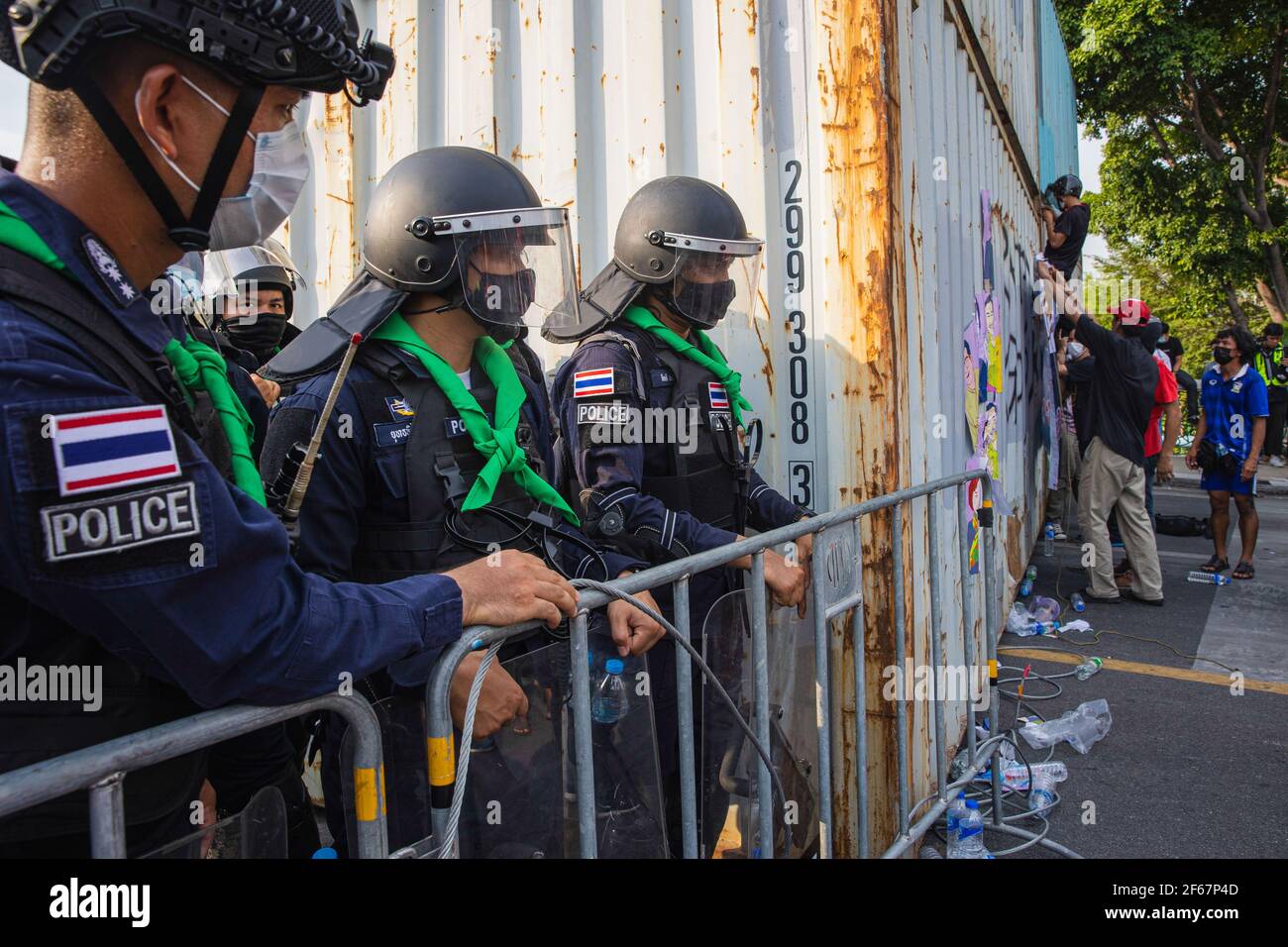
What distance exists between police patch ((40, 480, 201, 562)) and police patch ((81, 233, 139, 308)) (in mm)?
284

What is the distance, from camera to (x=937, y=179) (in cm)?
366

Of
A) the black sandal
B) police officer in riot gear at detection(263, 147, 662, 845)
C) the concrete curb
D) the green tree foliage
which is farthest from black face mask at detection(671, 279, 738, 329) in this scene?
the green tree foliage

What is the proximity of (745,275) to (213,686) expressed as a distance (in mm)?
2266

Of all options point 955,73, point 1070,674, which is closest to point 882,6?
point 955,73

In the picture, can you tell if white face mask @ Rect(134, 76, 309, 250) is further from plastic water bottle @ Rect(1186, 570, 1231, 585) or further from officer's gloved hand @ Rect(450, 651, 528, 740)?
plastic water bottle @ Rect(1186, 570, 1231, 585)

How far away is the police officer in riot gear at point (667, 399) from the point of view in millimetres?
2447

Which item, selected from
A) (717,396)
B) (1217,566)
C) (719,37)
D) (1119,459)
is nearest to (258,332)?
(717,396)

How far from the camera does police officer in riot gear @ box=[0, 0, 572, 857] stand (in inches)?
36.1

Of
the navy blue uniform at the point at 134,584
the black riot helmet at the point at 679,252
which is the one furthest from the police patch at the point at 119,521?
the black riot helmet at the point at 679,252

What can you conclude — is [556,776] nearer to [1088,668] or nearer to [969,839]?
[969,839]

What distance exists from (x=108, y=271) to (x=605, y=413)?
60.0 inches
